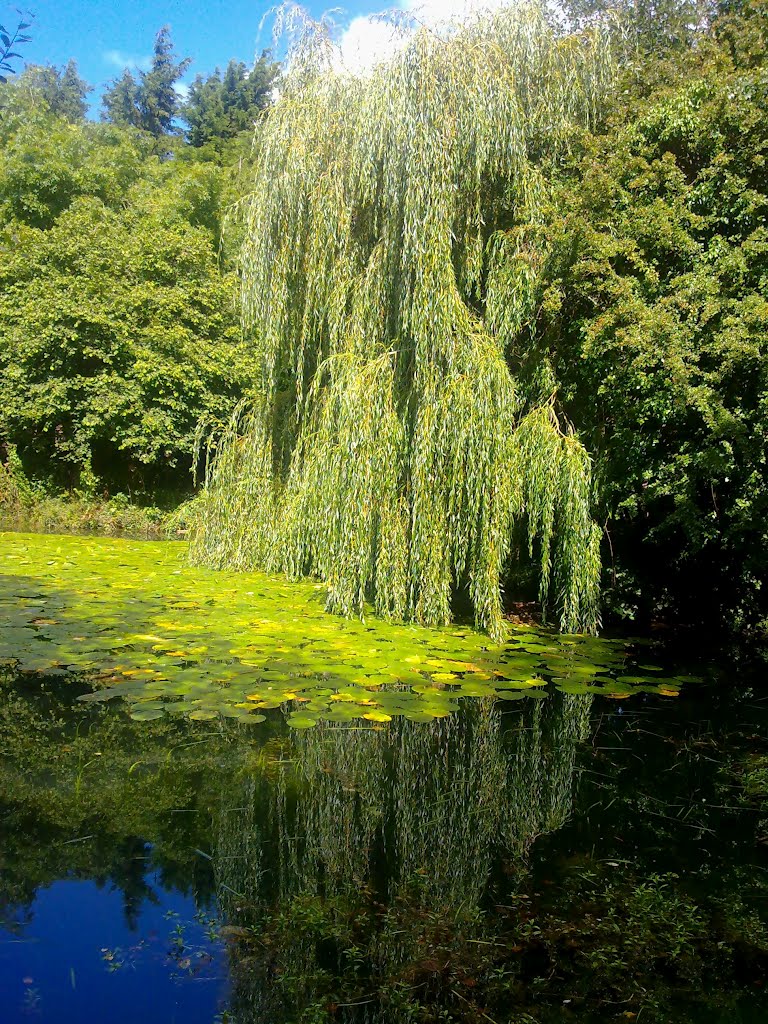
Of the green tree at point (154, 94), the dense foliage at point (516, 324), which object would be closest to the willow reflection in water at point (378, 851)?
the dense foliage at point (516, 324)

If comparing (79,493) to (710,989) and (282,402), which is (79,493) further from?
(710,989)

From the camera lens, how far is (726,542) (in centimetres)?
793

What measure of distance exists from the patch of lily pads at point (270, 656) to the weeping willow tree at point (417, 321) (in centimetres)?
50

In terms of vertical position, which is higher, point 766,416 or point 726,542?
point 766,416

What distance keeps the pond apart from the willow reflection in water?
1 centimetres

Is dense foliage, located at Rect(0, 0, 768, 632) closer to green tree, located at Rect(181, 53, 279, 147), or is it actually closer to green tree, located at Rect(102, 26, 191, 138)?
green tree, located at Rect(181, 53, 279, 147)

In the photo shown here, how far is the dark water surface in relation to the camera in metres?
2.55

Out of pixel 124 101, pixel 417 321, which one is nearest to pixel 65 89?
pixel 124 101

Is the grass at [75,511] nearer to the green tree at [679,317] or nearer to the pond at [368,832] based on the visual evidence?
the green tree at [679,317]

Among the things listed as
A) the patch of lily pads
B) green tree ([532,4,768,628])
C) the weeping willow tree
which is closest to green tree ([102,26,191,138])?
the weeping willow tree

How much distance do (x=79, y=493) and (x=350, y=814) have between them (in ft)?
51.7

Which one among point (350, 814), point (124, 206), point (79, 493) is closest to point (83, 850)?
point (350, 814)

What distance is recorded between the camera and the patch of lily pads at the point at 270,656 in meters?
5.19

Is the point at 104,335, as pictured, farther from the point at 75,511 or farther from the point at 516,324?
the point at 516,324
